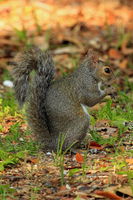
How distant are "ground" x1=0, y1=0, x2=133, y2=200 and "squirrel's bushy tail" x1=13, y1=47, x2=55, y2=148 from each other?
7.1 inches

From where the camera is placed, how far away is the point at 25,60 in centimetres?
507

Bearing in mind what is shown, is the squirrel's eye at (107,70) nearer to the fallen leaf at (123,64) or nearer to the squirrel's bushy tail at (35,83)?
the squirrel's bushy tail at (35,83)

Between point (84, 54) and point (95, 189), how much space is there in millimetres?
1831

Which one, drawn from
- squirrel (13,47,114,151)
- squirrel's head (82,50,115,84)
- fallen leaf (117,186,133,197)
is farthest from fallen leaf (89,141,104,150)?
fallen leaf (117,186,133,197)

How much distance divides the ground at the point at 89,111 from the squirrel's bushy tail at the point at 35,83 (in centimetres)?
18

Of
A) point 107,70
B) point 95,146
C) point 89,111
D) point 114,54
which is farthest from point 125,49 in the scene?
point 95,146

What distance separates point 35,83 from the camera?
4793mm

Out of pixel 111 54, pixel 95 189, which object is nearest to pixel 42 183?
pixel 95 189

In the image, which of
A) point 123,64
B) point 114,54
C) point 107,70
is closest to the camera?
point 107,70

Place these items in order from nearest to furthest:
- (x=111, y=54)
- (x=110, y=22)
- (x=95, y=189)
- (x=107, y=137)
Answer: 1. (x=95, y=189)
2. (x=107, y=137)
3. (x=111, y=54)
4. (x=110, y=22)

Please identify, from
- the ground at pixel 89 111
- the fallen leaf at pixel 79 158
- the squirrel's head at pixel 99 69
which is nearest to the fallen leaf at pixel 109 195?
the ground at pixel 89 111

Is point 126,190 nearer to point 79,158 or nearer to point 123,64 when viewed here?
point 79,158

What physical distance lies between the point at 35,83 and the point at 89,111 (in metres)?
1.32

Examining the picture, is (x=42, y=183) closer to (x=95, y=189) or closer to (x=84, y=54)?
(x=95, y=189)
